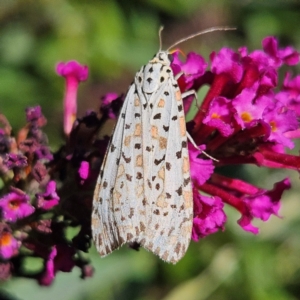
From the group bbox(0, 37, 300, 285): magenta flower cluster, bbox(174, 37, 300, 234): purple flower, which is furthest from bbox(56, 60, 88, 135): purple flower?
bbox(174, 37, 300, 234): purple flower

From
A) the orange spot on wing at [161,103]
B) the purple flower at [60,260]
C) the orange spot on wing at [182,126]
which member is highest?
the orange spot on wing at [161,103]

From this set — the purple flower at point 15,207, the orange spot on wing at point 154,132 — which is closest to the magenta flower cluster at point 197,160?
the purple flower at point 15,207

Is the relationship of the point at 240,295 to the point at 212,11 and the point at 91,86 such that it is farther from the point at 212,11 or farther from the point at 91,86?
the point at 212,11

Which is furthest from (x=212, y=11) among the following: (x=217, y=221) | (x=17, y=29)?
(x=217, y=221)

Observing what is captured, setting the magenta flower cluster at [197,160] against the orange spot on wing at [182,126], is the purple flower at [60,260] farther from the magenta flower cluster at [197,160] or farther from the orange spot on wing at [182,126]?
the orange spot on wing at [182,126]

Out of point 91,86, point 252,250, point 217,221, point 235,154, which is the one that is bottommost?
point 252,250

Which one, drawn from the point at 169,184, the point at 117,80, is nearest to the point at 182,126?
the point at 169,184

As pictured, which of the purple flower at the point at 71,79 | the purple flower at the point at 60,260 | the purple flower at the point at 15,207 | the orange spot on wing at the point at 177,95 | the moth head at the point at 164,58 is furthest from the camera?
the purple flower at the point at 71,79
